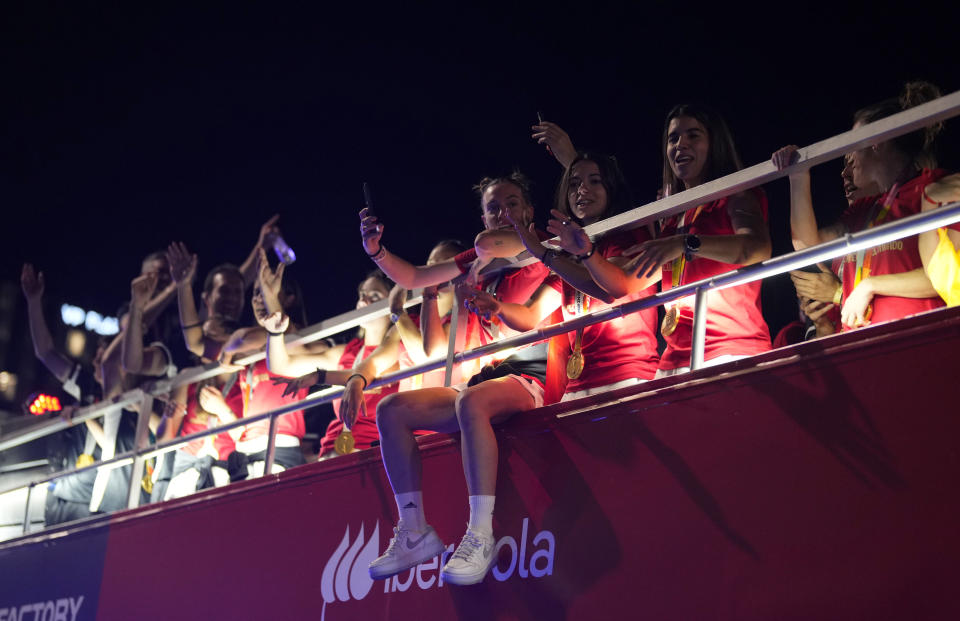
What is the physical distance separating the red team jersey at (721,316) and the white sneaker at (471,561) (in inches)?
36.2

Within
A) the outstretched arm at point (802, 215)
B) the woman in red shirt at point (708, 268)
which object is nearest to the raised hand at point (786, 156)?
the outstretched arm at point (802, 215)

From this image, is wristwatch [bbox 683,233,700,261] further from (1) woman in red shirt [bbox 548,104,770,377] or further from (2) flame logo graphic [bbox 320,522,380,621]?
(2) flame logo graphic [bbox 320,522,380,621]

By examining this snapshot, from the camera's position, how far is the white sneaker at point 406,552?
3.39 meters

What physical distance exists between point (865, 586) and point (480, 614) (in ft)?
4.80

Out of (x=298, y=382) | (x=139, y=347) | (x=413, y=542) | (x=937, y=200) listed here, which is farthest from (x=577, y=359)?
(x=139, y=347)

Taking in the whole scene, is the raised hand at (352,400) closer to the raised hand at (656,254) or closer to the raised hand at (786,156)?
the raised hand at (656,254)

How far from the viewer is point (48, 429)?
657 centimetres

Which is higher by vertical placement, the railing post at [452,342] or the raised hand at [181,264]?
the raised hand at [181,264]

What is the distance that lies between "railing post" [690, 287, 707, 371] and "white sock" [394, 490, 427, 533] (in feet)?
3.92

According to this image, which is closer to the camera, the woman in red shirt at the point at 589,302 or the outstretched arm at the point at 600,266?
the outstretched arm at the point at 600,266

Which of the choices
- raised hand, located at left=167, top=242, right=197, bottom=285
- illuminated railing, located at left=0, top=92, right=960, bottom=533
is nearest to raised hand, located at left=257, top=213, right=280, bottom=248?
raised hand, located at left=167, top=242, right=197, bottom=285

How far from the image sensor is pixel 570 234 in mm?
3186

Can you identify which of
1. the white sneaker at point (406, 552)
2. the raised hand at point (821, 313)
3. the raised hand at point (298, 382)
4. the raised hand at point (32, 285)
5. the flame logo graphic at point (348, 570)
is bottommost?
the white sneaker at point (406, 552)

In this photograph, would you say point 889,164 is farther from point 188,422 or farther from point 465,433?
point 188,422
